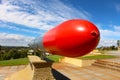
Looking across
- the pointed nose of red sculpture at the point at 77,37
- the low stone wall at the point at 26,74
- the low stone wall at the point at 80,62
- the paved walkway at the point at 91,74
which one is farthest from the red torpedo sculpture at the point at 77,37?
the low stone wall at the point at 80,62

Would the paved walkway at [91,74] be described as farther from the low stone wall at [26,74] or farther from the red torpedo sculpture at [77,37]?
the red torpedo sculpture at [77,37]

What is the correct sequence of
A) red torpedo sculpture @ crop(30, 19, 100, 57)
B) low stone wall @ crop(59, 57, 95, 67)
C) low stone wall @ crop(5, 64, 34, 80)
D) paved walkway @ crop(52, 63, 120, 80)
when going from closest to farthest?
1. red torpedo sculpture @ crop(30, 19, 100, 57)
2. low stone wall @ crop(5, 64, 34, 80)
3. paved walkway @ crop(52, 63, 120, 80)
4. low stone wall @ crop(59, 57, 95, 67)

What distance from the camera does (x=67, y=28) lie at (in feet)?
15.2

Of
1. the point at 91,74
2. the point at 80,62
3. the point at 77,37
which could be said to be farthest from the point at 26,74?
the point at 80,62

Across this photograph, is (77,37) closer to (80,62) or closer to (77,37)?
(77,37)

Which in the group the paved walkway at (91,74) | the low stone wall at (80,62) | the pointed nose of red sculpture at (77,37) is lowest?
the paved walkway at (91,74)

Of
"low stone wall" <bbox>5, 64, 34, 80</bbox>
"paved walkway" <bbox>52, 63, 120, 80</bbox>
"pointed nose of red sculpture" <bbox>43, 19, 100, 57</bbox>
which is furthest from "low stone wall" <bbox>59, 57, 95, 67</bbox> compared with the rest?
"pointed nose of red sculpture" <bbox>43, 19, 100, 57</bbox>

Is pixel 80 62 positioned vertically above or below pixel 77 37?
below

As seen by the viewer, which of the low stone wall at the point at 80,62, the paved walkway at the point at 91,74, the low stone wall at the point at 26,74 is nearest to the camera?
the low stone wall at the point at 26,74

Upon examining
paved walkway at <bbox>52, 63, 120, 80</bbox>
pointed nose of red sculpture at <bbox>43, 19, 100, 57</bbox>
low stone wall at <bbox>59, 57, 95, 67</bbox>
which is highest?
pointed nose of red sculpture at <bbox>43, 19, 100, 57</bbox>

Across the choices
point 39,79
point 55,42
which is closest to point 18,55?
point 39,79

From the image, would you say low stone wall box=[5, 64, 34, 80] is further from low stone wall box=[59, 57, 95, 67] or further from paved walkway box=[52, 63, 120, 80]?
low stone wall box=[59, 57, 95, 67]

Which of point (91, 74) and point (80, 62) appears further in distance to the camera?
point (80, 62)

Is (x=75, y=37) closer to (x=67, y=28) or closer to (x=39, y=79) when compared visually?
(x=67, y=28)
